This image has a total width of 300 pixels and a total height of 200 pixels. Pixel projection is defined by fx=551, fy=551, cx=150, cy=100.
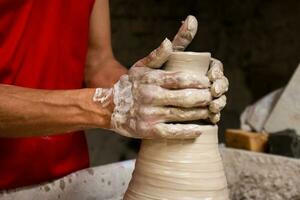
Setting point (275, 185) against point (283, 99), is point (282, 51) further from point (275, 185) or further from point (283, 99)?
point (275, 185)

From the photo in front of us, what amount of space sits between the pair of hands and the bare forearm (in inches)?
2.2

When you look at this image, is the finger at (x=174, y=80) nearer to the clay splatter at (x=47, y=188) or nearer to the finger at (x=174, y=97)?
the finger at (x=174, y=97)

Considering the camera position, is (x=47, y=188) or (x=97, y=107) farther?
Answer: (x=47, y=188)

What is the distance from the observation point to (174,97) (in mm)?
1293

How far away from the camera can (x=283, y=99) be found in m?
2.40

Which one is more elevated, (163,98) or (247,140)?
(163,98)

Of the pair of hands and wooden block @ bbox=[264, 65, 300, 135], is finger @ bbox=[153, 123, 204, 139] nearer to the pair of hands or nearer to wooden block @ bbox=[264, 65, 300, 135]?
the pair of hands

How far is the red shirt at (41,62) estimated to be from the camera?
5.56 feet

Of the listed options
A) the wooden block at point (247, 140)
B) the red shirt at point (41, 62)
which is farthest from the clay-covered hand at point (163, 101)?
the wooden block at point (247, 140)

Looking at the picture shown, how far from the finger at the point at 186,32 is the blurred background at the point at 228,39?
7.43 feet

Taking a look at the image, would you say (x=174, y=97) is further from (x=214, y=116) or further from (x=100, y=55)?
(x=100, y=55)

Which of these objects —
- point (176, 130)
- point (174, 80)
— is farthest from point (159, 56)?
point (176, 130)

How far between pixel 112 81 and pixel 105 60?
0.12m

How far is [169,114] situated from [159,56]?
15 centimetres
